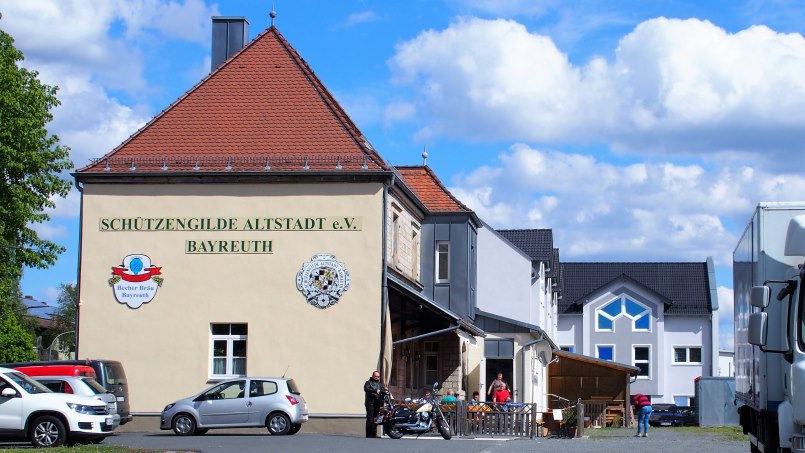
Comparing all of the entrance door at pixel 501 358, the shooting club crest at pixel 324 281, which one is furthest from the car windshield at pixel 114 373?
the entrance door at pixel 501 358

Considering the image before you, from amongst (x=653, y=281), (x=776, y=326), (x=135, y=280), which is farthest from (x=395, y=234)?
(x=653, y=281)

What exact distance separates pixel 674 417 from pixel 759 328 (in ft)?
136

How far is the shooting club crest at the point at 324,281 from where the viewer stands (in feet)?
94.4

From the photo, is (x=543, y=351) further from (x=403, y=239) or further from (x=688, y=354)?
(x=688, y=354)

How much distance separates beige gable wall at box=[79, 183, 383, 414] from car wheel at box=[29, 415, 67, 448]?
7.62 m

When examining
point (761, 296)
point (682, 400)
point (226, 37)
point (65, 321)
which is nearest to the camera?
point (761, 296)

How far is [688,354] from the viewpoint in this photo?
223 ft

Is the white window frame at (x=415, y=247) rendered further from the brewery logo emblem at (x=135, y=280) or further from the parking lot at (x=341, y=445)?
the parking lot at (x=341, y=445)

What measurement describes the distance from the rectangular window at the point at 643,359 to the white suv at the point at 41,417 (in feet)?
164

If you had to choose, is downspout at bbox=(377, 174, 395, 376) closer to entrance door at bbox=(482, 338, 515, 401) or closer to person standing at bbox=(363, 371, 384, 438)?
person standing at bbox=(363, 371, 384, 438)

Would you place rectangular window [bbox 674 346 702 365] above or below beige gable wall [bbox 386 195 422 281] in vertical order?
below

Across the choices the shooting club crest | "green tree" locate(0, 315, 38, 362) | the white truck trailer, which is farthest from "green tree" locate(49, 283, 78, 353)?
the white truck trailer

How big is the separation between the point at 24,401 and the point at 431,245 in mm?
18143

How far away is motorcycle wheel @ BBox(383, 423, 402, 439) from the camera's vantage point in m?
Result: 26.6
